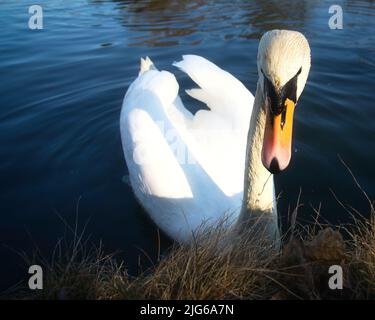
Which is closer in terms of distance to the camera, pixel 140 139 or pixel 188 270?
pixel 188 270

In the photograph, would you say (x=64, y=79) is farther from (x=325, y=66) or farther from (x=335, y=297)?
(x=335, y=297)

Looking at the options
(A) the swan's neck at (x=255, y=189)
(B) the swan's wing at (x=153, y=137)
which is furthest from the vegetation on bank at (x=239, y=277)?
(B) the swan's wing at (x=153, y=137)

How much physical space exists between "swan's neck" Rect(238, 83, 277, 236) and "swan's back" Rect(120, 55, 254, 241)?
21.8 inches

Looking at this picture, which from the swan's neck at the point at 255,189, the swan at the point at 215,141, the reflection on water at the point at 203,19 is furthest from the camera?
the reflection on water at the point at 203,19

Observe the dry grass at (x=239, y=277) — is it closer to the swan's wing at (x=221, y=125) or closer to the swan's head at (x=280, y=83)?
the swan's head at (x=280, y=83)

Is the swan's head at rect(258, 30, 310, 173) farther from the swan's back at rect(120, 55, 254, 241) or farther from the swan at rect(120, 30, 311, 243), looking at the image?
the swan's back at rect(120, 55, 254, 241)

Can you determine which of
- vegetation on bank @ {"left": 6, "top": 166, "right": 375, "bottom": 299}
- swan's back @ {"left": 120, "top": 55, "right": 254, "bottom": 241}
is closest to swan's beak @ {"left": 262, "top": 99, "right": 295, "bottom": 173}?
vegetation on bank @ {"left": 6, "top": 166, "right": 375, "bottom": 299}

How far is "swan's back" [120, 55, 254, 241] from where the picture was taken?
5035 mm

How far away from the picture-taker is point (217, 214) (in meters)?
4.88

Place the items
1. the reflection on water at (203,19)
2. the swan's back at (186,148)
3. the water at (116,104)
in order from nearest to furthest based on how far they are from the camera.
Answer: the swan's back at (186,148) < the water at (116,104) < the reflection on water at (203,19)

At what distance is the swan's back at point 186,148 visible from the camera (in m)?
5.04

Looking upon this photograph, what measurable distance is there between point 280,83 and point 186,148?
8.57 feet
